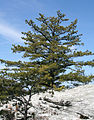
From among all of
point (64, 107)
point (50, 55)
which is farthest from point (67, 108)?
point (50, 55)

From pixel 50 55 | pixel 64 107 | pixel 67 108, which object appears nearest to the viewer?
pixel 67 108

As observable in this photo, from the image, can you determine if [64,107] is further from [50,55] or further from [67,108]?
[50,55]

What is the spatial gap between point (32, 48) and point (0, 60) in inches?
188

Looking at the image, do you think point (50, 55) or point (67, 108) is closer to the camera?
point (67, 108)

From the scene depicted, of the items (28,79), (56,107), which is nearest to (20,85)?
(28,79)

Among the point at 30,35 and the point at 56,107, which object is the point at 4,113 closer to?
the point at 56,107

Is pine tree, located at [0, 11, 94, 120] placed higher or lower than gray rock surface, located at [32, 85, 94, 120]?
higher

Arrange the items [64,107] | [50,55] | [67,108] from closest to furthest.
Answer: [67,108] < [64,107] < [50,55]

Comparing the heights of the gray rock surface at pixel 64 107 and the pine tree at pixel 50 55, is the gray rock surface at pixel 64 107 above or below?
below

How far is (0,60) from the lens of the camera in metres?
21.3

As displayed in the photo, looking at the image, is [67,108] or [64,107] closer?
[67,108]

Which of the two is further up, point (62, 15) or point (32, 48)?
point (62, 15)

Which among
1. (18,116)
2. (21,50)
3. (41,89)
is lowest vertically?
(18,116)

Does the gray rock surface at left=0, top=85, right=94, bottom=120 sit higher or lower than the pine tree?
lower
